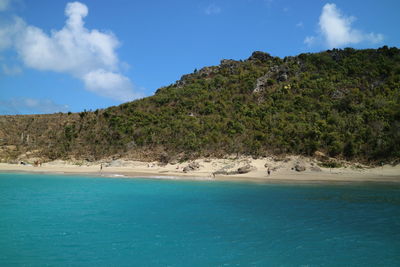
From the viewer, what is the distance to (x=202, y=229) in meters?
13.3

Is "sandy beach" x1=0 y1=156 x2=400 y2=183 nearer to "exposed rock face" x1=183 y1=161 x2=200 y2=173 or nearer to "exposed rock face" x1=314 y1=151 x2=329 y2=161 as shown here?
"exposed rock face" x1=183 y1=161 x2=200 y2=173

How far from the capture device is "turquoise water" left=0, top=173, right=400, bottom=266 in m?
9.99

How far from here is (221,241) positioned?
459 inches

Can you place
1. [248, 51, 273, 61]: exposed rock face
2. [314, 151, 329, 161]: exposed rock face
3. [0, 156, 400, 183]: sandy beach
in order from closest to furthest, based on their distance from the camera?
1. [0, 156, 400, 183]: sandy beach
2. [314, 151, 329, 161]: exposed rock face
3. [248, 51, 273, 61]: exposed rock face

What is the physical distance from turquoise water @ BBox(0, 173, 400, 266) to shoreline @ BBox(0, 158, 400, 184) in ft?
25.5

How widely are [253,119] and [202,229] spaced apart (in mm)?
38723

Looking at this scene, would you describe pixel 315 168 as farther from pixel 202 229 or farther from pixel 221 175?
pixel 202 229

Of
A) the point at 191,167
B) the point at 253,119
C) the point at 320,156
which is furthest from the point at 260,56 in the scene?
the point at 191,167

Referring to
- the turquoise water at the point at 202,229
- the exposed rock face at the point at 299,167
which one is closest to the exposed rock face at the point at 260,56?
the exposed rock face at the point at 299,167

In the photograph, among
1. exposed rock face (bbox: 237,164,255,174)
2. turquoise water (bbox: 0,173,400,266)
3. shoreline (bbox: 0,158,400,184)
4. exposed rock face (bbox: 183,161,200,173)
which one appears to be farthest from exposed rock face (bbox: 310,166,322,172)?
exposed rock face (bbox: 183,161,200,173)

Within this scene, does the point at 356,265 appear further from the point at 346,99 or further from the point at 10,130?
the point at 10,130

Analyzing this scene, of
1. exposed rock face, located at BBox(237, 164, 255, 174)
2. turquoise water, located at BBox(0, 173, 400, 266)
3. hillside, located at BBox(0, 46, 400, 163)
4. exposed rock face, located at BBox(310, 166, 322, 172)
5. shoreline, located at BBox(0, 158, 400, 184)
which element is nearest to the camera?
turquoise water, located at BBox(0, 173, 400, 266)

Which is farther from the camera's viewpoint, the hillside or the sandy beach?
the hillside

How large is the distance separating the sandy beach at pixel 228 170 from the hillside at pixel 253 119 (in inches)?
90.2
